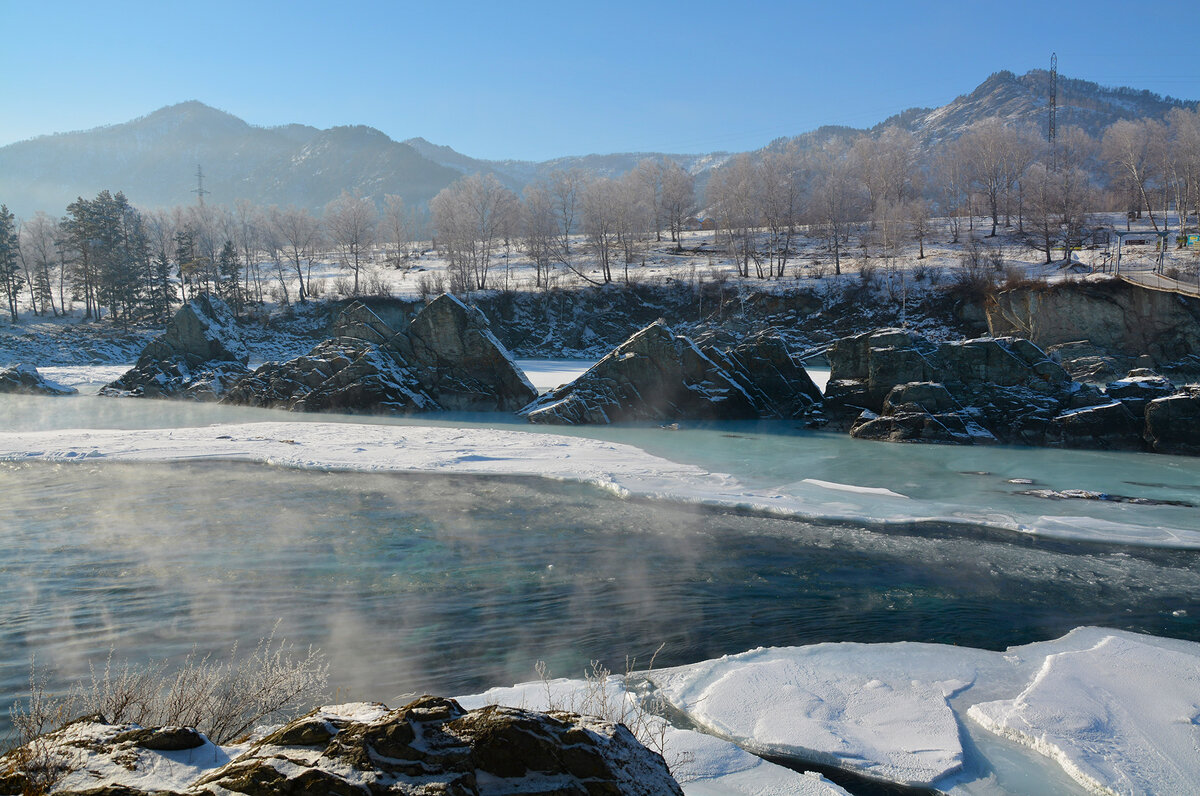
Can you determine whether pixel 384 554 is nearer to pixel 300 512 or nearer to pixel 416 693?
pixel 300 512

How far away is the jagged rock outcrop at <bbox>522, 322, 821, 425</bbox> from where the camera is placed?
87.5 ft

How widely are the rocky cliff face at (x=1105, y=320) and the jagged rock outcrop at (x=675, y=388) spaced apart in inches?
670

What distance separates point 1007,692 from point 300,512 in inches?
460

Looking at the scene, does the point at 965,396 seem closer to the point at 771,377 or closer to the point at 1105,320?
the point at 771,377

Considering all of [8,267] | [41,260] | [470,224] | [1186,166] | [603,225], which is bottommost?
[8,267]

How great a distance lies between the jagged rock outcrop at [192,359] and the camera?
33219 mm

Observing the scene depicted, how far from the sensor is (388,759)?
2.97m

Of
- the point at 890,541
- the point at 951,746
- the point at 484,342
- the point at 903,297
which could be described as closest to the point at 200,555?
the point at 951,746

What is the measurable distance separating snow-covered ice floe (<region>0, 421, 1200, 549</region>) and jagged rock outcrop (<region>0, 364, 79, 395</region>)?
50.7 feet

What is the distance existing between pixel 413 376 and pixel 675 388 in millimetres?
11701

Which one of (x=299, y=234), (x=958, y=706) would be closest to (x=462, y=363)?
(x=958, y=706)

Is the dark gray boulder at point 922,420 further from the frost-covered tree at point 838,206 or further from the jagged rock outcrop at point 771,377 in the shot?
the frost-covered tree at point 838,206

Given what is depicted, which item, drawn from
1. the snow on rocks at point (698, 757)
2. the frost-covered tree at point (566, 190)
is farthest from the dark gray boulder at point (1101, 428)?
the frost-covered tree at point (566, 190)

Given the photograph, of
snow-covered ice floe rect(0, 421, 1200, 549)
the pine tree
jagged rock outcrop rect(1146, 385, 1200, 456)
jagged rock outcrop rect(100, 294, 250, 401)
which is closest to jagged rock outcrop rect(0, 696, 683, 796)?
snow-covered ice floe rect(0, 421, 1200, 549)
